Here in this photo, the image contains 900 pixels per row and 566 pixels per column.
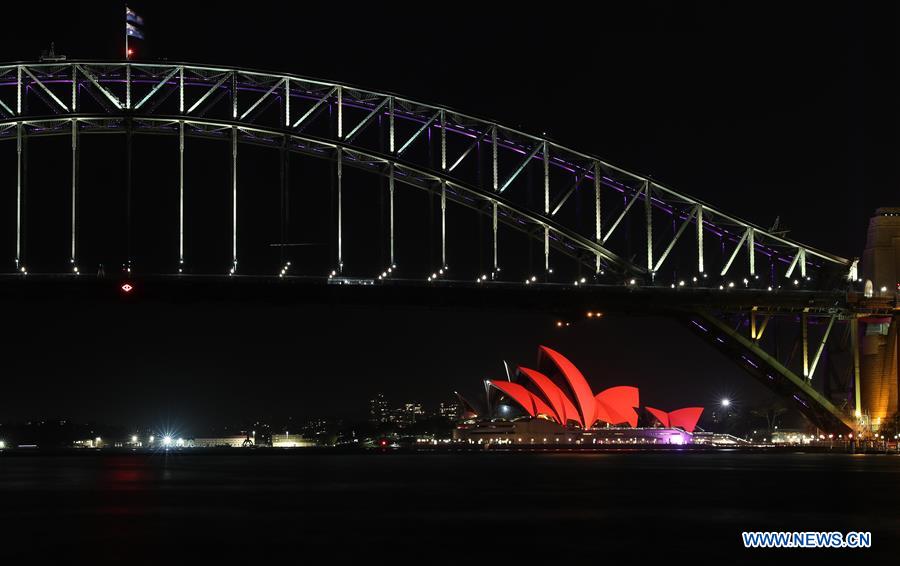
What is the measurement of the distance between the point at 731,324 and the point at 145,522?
208 ft

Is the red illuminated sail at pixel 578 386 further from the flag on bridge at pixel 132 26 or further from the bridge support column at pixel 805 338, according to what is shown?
the flag on bridge at pixel 132 26

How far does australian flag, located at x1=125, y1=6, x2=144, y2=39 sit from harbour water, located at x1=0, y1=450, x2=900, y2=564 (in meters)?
24.9

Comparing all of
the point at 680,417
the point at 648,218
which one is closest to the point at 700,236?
the point at 648,218

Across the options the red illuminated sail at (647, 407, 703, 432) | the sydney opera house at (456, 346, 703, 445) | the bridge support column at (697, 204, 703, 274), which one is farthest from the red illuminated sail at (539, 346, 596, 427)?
the bridge support column at (697, 204, 703, 274)

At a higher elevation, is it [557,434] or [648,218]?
[648,218]

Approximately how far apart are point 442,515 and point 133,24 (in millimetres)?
44344

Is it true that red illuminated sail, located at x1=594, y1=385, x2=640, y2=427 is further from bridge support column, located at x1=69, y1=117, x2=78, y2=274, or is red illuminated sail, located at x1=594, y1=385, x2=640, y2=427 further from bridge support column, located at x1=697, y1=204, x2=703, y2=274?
bridge support column, located at x1=69, y1=117, x2=78, y2=274

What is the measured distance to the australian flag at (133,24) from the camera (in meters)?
77.9

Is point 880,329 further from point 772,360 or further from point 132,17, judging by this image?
point 132,17

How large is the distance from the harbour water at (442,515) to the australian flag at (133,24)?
24.9 m

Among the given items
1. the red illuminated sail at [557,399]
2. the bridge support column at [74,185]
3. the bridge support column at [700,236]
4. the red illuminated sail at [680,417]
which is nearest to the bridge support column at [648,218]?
the bridge support column at [700,236]

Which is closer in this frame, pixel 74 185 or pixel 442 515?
pixel 442 515

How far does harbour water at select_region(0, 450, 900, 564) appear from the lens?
34656 mm

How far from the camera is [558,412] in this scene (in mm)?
142125
